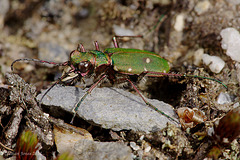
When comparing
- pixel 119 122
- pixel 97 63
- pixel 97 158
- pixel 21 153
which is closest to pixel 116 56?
pixel 97 63

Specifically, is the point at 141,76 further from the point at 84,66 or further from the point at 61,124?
the point at 61,124

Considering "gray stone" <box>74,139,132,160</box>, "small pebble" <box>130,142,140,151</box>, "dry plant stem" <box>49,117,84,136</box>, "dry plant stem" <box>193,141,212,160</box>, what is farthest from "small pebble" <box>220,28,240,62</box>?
"dry plant stem" <box>49,117,84,136</box>

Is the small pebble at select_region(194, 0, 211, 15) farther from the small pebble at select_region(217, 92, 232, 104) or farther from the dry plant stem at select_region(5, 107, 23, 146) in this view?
the dry plant stem at select_region(5, 107, 23, 146)

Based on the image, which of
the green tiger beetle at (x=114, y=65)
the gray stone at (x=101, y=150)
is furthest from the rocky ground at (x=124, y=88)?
the green tiger beetle at (x=114, y=65)

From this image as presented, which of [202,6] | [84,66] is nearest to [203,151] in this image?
[84,66]

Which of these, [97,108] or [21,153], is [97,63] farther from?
[21,153]

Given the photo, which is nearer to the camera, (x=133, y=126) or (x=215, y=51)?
(x=133, y=126)

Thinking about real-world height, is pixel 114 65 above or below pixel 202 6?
below

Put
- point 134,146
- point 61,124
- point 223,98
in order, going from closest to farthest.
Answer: point 134,146
point 61,124
point 223,98
